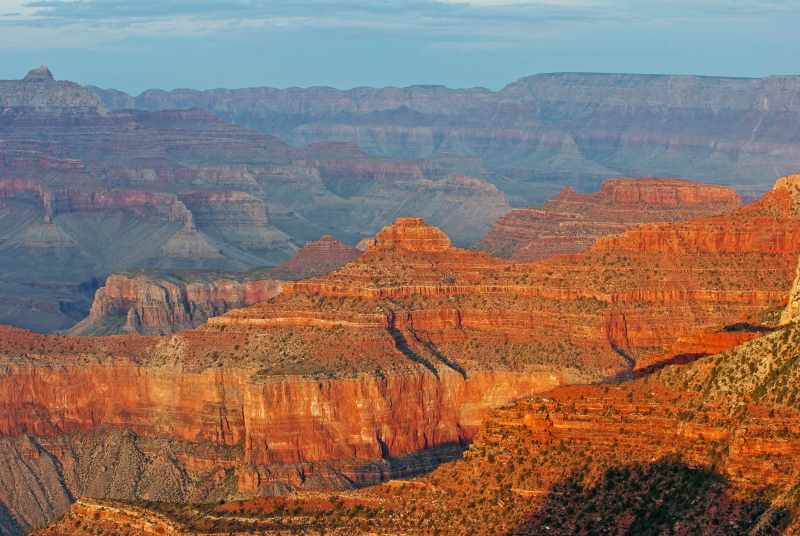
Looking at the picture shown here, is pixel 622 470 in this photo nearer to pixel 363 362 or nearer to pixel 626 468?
pixel 626 468

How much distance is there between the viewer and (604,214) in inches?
5468

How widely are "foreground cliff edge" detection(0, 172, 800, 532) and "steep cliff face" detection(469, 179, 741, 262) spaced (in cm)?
3653

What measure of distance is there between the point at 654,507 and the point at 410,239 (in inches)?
1893

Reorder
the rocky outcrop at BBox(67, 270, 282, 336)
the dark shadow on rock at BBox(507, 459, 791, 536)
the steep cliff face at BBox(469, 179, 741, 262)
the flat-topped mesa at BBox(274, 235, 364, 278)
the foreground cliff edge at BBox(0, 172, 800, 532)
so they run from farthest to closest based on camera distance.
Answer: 1. the flat-topped mesa at BBox(274, 235, 364, 278)
2. the rocky outcrop at BBox(67, 270, 282, 336)
3. the steep cliff face at BBox(469, 179, 741, 262)
4. the foreground cliff edge at BBox(0, 172, 800, 532)
5. the dark shadow on rock at BBox(507, 459, 791, 536)

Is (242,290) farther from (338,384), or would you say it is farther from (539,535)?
(539,535)

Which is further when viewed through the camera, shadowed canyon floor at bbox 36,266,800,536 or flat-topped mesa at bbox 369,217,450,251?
flat-topped mesa at bbox 369,217,450,251

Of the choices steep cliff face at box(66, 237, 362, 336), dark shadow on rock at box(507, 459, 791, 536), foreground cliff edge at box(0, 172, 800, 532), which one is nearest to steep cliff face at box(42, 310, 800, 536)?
dark shadow on rock at box(507, 459, 791, 536)

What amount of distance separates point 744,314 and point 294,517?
36.5m

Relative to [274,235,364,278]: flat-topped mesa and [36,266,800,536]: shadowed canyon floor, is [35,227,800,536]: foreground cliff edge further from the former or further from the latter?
[274,235,364,278]: flat-topped mesa

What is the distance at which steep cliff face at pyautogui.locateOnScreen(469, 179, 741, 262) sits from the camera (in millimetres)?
130750

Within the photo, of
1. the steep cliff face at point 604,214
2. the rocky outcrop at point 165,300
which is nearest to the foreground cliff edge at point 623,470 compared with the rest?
the steep cliff face at point 604,214

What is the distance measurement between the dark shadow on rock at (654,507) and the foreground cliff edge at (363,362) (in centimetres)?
2972

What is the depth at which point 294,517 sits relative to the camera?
50.8 meters

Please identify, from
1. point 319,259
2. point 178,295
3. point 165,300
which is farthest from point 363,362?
point 319,259
